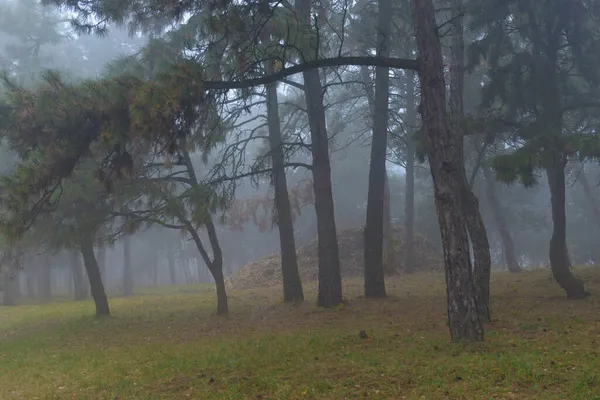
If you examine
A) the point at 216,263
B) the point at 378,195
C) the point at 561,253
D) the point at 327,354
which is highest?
the point at 378,195

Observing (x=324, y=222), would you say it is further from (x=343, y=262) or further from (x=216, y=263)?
(x=343, y=262)

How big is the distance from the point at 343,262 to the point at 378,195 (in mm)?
11847

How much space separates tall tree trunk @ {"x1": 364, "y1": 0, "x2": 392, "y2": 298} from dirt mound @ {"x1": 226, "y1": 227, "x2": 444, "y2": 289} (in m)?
10.2

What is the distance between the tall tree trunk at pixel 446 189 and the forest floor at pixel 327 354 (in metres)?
0.44

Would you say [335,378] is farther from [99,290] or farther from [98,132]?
[99,290]

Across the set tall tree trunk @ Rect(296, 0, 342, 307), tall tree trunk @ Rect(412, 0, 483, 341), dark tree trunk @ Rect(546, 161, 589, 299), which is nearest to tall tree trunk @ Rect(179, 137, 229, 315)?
tall tree trunk @ Rect(296, 0, 342, 307)

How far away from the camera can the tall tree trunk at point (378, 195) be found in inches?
625

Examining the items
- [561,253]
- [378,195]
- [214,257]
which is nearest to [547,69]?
[561,253]

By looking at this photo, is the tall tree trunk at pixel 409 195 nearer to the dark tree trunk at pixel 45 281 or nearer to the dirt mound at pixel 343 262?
the dirt mound at pixel 343 262

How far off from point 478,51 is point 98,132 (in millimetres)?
8610

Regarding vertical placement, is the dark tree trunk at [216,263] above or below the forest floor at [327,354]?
above

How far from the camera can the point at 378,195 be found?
16016mm

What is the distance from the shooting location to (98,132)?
8555 millimetres

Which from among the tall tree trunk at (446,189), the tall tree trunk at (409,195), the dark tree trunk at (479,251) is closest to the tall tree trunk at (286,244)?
the dark tree trunk at (479,251)
